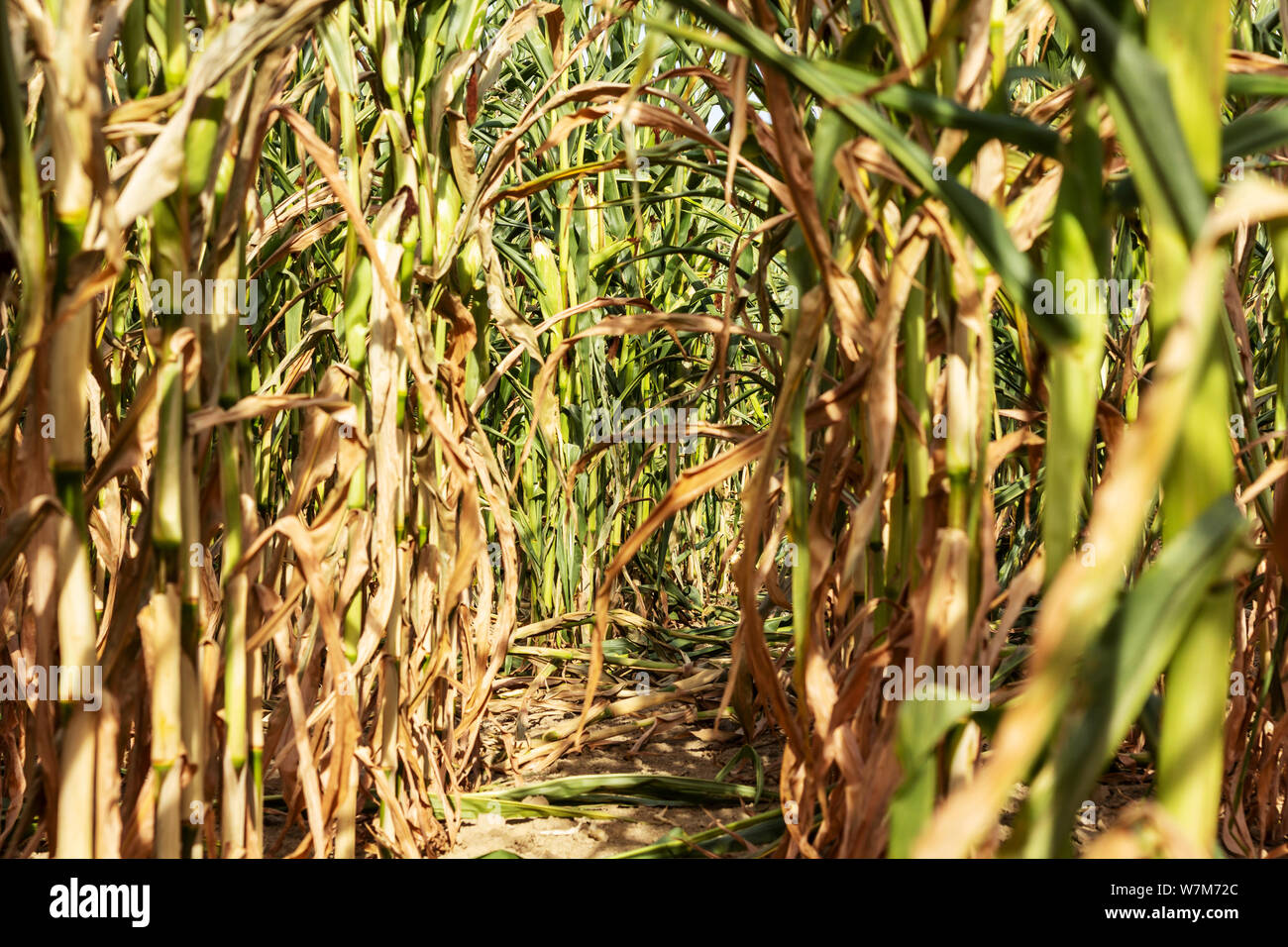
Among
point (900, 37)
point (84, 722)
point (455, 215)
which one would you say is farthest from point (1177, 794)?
point (455, 215)

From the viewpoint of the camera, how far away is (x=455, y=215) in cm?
126

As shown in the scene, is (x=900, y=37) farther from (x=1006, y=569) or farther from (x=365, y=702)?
(x=1006, y=569)

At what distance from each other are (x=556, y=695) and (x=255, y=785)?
131cm
